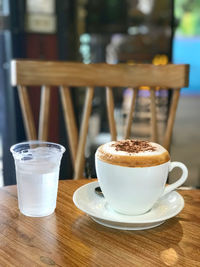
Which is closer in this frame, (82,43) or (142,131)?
(82,43)

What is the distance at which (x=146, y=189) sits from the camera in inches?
25.5

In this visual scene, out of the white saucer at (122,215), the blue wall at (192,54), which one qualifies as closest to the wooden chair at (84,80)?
the white saucer at (122,215)

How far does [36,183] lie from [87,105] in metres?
0.60

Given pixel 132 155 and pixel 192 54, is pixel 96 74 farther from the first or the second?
pixel 192 54

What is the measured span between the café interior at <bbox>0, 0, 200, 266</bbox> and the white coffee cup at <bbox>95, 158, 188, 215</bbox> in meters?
0.04

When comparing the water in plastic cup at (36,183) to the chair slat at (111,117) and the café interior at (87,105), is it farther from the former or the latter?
the chair slat at (111,117)

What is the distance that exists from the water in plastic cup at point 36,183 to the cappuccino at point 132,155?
110 mm

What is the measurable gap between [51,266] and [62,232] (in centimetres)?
11

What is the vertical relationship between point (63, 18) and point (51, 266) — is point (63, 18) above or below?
above

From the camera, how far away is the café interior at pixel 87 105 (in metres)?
0.61

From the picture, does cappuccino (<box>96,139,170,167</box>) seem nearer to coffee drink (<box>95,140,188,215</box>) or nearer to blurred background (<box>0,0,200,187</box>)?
coffee drink (<box>95,140,188,215</box>)

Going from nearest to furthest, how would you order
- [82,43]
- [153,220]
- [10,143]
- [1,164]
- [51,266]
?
[51,266]
[153,220]
[10,143]
[1,164]
[82,43]

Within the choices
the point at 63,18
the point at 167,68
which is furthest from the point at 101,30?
the point at 167,68

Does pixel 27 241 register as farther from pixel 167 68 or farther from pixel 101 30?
pixel 101 30
